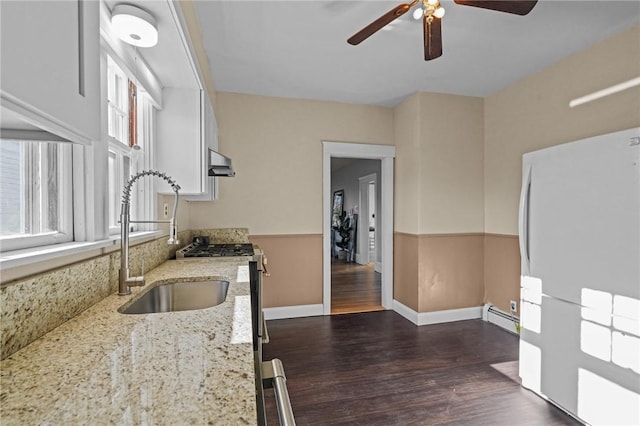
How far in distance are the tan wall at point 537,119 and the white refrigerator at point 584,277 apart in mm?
990

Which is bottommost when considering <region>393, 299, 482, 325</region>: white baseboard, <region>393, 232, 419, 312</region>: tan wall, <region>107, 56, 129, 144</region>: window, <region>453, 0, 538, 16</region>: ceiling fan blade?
<region>393, 299, 482, 325</region>: white baseboard

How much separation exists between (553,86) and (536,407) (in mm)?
2743

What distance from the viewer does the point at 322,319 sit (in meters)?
3.65

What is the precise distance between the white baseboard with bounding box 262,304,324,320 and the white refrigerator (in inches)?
85.7

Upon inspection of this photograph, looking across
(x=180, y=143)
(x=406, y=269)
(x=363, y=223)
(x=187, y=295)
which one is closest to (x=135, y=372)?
(x=187, y=295)

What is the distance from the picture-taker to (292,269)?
12.3 feet

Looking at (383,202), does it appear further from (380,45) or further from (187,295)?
(187,295)

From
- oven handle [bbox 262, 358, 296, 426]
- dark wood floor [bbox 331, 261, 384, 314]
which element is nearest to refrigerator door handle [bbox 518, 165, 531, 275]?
oven handle [bbox 262, 358, 296, 426]

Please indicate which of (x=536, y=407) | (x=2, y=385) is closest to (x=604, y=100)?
(x=536, y=407)

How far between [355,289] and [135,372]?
452 centimetres

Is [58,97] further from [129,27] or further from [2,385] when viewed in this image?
[129,27]

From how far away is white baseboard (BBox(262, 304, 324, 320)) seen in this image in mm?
3643

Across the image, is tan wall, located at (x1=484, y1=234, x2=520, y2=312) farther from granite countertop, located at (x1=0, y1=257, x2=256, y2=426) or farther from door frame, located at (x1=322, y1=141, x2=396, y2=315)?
granite countertop, located at (x1=0, y1=257, x2=256, y2=426)

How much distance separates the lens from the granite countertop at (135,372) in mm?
522
